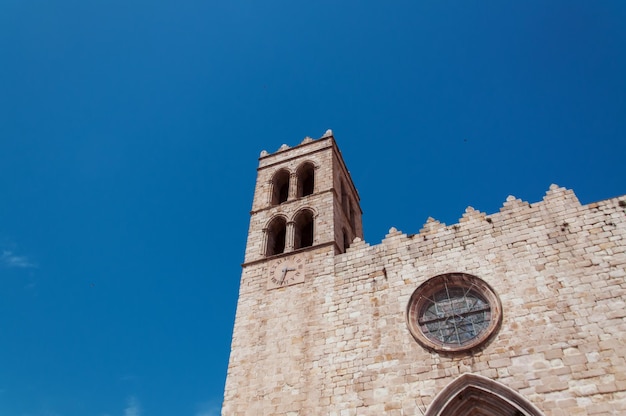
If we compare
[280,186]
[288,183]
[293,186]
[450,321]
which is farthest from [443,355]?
[280,186]

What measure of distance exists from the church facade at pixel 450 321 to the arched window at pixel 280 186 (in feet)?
11.5

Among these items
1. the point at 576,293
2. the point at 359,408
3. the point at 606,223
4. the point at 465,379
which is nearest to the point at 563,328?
the point at 576,293

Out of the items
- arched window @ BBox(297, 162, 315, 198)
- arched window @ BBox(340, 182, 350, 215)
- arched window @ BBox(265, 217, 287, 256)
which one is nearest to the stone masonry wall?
arched window @ BBox(265, 217, 287, 256)

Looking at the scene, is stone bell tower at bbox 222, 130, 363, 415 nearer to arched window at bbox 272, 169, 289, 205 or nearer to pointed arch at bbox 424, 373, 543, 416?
arched window at bbox 272, 169, 289, 205

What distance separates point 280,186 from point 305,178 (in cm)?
97

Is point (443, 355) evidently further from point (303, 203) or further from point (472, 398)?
point (303, 203)

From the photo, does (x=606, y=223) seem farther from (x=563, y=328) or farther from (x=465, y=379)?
(x=465, y=379)

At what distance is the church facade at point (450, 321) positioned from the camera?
827 centimetres

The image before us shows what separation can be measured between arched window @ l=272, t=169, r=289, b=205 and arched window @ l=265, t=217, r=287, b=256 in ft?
3.97

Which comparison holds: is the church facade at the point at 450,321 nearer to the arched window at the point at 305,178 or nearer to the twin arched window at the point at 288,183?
the twin arched window at the point at 288,183

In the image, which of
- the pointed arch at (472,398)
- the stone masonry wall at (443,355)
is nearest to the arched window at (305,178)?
the stone masonry wall at (443,355)

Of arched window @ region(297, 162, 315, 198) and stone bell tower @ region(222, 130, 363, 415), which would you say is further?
arched window @ region(297, 162, 315, 198)

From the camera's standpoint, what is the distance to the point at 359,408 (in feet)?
30.0

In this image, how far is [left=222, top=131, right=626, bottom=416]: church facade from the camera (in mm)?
8273
